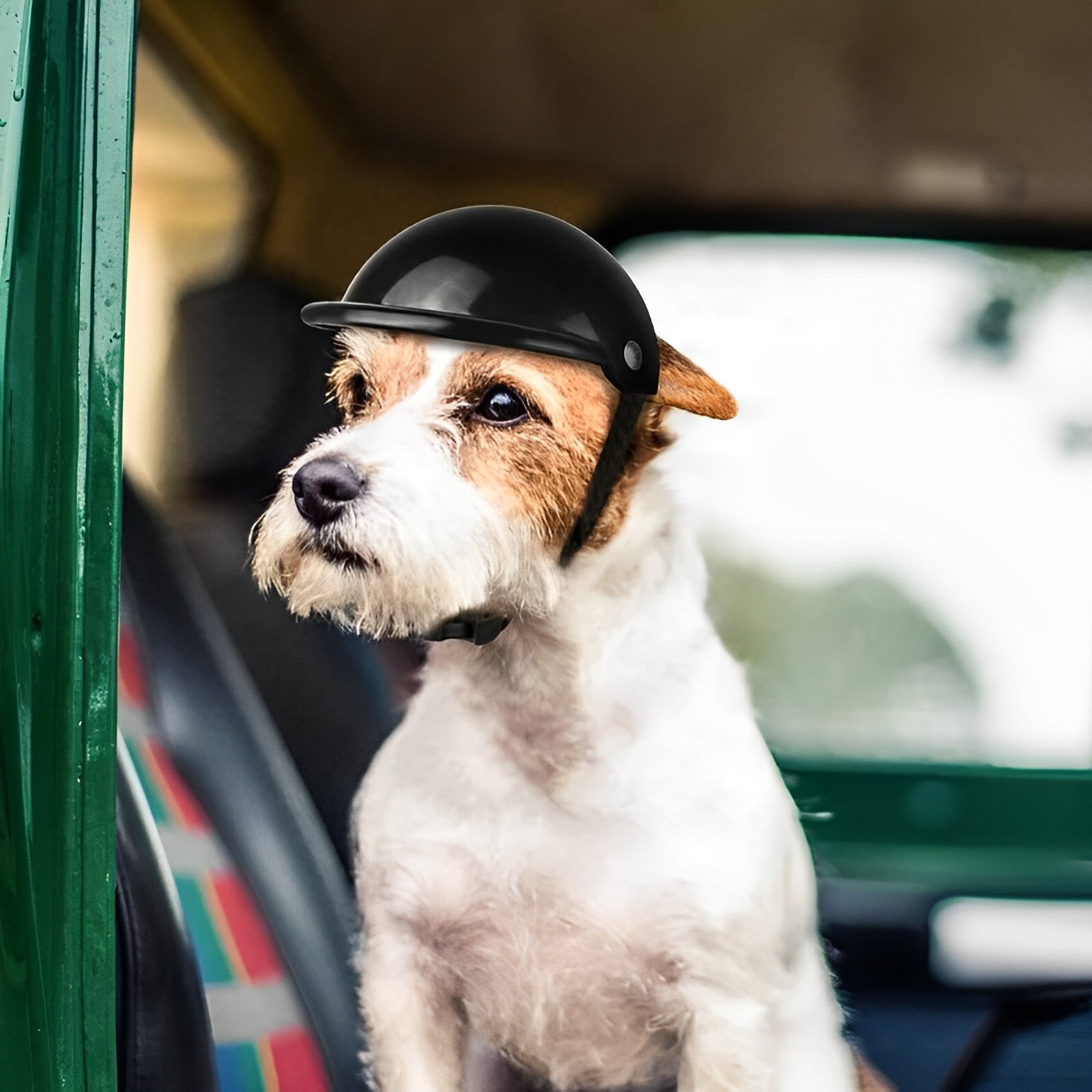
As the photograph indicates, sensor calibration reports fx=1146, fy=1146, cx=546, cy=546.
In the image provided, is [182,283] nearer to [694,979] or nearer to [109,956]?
[109,956]

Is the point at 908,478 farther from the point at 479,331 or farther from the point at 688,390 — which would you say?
the point at 479,331

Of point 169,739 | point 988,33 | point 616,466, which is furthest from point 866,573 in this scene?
point 169,739

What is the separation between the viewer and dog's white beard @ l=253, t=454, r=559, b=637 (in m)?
1.03

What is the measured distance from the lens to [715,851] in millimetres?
1161

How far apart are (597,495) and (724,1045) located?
1.85 feet

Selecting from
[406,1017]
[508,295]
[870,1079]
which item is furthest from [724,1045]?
[508,295]

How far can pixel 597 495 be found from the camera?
115 cm

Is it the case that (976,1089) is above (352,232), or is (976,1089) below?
below

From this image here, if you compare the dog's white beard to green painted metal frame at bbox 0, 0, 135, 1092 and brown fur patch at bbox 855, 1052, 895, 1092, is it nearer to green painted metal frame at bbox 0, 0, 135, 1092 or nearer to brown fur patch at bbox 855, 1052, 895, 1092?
green painted metal frame at bbox 0, 0, 135, 1092

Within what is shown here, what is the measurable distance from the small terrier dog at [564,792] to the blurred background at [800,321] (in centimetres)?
9

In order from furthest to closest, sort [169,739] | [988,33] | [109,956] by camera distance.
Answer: [988,33] < [169,739] < [109,956]

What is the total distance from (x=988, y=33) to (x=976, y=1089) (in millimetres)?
1207

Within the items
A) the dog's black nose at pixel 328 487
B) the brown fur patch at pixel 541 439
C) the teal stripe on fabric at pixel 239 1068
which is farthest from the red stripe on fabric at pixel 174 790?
the brown fur patch at pixel 541 439

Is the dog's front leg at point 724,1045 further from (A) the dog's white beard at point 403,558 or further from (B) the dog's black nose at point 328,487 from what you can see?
(B) the dog's black nose at point 328,487
